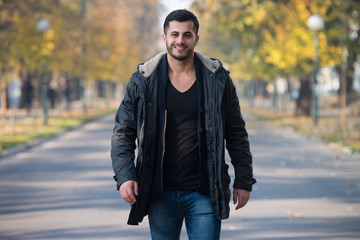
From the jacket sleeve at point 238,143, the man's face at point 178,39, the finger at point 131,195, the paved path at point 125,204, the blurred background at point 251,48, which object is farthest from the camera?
the blurred background at point 251,48

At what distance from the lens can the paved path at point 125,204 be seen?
23.4ft

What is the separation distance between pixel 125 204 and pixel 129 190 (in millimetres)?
5137

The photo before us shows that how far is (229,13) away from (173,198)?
2746 cm

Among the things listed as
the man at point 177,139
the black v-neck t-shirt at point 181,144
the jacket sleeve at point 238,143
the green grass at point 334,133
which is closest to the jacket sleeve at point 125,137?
the man at point 177,139

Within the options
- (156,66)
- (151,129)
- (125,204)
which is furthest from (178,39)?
(125,204)

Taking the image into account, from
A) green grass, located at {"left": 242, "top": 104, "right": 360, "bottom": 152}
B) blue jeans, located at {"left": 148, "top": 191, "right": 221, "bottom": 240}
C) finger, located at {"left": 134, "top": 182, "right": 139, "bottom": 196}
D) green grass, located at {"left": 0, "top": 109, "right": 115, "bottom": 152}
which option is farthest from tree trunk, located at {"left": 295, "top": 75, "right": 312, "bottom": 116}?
finger, located at {"left": 134, "top": 182, "right": 139, "bottom": 196}

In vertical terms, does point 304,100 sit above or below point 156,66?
below

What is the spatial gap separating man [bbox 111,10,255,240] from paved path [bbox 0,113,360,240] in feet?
10.1

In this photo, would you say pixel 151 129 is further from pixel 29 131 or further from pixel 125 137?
pixel 29 131

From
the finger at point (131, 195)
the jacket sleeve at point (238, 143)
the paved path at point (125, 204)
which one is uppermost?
the jacket sleeve at point (238, 143)

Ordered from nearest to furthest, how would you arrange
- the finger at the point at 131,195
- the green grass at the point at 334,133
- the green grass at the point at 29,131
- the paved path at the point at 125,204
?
the finger at the point at 131,195, the paved path at the point at 125,204, the green grass at the point at 334,133, the green grass at the point at 29,131

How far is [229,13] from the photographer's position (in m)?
30.7

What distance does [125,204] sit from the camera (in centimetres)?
881

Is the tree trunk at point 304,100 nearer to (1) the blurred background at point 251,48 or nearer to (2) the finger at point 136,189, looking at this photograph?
(1) the blurred background at point 251,48
